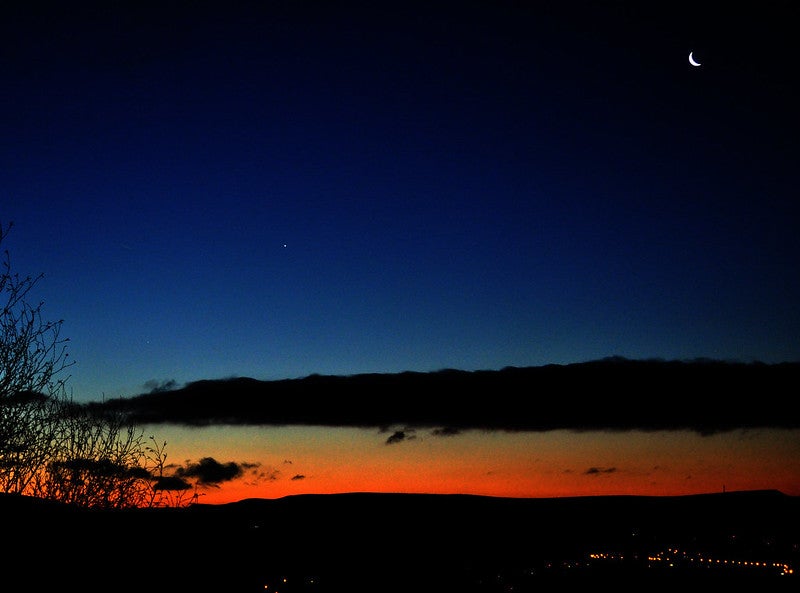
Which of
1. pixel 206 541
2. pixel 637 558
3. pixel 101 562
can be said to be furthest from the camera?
pixel 637 558

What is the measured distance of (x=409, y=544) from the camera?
36281 millimetres

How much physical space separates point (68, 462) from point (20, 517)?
12.5 feet

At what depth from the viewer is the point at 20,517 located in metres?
11.2

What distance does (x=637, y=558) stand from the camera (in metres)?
38.5

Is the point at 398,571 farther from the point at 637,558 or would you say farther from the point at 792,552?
the point at 792,552

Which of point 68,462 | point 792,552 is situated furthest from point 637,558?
point 68,462

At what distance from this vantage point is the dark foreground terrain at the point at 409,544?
1205 centimetres

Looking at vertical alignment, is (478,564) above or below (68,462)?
below

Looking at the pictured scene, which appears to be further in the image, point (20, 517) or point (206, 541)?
point (206, 541)

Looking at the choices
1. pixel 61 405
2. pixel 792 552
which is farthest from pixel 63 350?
pixel 792 552

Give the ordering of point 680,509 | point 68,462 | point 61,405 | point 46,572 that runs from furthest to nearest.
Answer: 1. point 680,509
2. point 68,462
3. point 61,405
4. point 46,572

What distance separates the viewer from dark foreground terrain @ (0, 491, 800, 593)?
12047mm

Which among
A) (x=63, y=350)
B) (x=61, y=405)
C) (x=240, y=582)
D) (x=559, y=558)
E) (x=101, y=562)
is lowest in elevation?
(x=559, y=558)

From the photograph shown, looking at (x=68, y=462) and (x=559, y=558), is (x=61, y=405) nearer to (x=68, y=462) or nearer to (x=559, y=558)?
(x=68, y=462)
